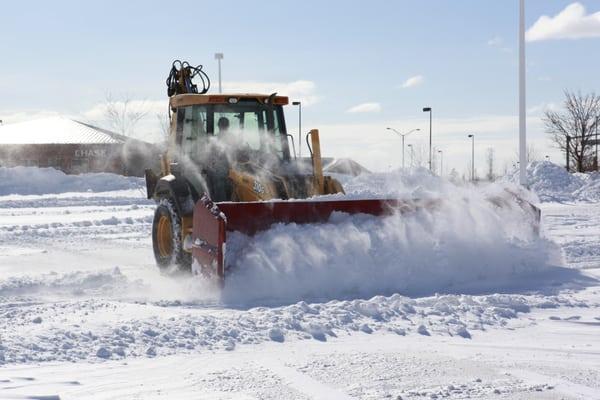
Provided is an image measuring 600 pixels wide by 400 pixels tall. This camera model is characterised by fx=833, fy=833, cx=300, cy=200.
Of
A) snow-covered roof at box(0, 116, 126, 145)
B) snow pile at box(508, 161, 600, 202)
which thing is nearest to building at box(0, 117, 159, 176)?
snow-covered roof at box(0, 116, 126, 145)

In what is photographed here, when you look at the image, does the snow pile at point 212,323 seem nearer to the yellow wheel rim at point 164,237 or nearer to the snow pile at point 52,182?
the yellow wheel rim at point 164,237

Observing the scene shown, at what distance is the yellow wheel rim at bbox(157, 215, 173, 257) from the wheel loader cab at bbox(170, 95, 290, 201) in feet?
2.96

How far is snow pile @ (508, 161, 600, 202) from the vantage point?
25484 mm

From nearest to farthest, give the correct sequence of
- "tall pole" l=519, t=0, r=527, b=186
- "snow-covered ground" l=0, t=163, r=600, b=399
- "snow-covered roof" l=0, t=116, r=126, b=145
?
1. "snow-covered ground" l=0, t=163, r=600, b=399
2. "tall pole" l=519, t=0, r=527, b=186
3. "snow-covered roof" l=0, t=116, r=126, b=145

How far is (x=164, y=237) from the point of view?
1043cm

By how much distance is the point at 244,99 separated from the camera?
9641mm

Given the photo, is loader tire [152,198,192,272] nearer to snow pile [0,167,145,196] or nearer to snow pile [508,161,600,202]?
snow pile [508,161,600,202]

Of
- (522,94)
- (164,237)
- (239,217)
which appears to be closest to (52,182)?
(522,94)

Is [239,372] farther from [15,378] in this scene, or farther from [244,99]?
[244,99]

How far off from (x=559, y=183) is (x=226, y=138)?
67.3 ft

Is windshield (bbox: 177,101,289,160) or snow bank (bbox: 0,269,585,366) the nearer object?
snow bank (bbox: 0,269,585,366)

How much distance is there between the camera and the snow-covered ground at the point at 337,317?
4793 millimetres

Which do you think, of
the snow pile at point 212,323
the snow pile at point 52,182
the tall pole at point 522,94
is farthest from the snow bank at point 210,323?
the snow pile at point 52,182

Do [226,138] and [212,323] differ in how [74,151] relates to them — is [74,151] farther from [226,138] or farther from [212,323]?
[212,323]
